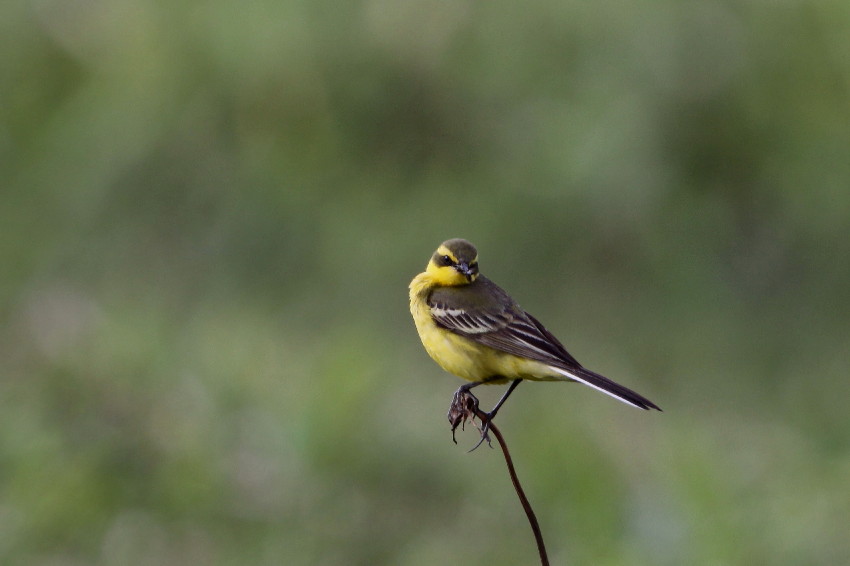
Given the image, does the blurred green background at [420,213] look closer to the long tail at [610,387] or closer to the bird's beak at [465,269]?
the bird's beak at [465,269]

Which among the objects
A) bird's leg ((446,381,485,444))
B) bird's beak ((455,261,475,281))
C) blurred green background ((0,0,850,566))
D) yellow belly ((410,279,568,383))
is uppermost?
blurred green background ((0,0,850,566))

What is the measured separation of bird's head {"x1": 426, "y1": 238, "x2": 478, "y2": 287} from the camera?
4.84 metres

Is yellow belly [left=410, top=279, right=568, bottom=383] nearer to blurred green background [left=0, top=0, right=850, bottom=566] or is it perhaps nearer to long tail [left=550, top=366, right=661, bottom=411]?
long tail [left=550, top=366, right=661, bottom=411]

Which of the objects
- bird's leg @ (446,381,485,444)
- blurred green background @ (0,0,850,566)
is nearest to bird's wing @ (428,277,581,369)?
bird's leg @ (446,381,485,444)

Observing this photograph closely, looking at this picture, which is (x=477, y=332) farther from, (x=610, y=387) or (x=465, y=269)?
(x=610, y=387)

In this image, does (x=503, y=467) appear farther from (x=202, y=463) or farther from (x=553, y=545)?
(x=202, y=463)

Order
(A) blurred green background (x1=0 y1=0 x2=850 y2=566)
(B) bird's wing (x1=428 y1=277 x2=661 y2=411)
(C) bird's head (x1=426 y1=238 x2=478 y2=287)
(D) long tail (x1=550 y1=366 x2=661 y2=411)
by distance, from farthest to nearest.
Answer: (A) blurred green background (x1=0 y1=0 x2=850 y2=566)
(C) bird's head (x1=426 y1=238 x2=478 y2=287)
(B) bird's wing (x1=428 y1=277 x2=661 y2=411)
(D) long tail (x1=550 y1=366 x2=661 y2=411)

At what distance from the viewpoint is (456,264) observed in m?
4.84

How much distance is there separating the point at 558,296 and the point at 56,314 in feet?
11.3

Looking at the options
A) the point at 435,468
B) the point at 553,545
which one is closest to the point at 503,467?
the point at 435,468

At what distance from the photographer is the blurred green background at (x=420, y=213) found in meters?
7.20

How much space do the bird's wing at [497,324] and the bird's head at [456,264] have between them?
1.8 inches

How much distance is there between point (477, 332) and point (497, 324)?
115 millimetres

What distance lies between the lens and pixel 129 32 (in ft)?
33.1
